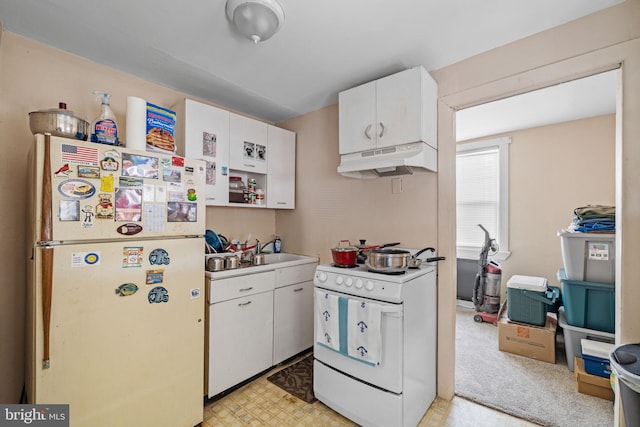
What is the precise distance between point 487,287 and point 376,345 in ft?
8.85

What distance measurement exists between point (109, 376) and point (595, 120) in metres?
5.02

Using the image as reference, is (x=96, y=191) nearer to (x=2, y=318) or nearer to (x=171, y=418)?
(x=2, y=318)

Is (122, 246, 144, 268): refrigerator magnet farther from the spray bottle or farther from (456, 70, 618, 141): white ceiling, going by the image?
(456, 70, 618, 141): white ceiling

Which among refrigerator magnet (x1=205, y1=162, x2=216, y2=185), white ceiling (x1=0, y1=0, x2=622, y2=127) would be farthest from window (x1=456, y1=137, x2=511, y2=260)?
refrigerator magnet (x1=205, y1=162, x2=216, y2=185)

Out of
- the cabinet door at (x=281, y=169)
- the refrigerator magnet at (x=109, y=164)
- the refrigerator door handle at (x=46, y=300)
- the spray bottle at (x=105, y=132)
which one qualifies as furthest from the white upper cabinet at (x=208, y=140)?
the refrigerator door handle at (x=46, y=300)

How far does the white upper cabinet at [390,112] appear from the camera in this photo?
1.89 metres

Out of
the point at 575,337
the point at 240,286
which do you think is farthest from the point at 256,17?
the point at 575,337

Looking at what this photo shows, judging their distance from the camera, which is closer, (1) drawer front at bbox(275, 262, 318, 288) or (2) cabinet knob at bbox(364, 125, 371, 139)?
(2) cabinet knob at bbox(364, 125, 371, 139)

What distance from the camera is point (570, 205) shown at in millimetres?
3252

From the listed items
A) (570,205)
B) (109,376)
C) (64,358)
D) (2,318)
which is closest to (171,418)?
(109,376)

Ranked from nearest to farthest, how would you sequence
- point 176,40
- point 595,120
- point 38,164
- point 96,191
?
point 38,164 → point 96,191 → point 176,40 → point 595,120

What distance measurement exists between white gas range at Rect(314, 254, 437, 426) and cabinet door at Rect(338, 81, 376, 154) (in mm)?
967

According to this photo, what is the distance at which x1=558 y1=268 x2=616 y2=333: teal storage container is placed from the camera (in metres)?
2.16

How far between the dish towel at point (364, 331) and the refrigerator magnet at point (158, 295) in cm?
111
